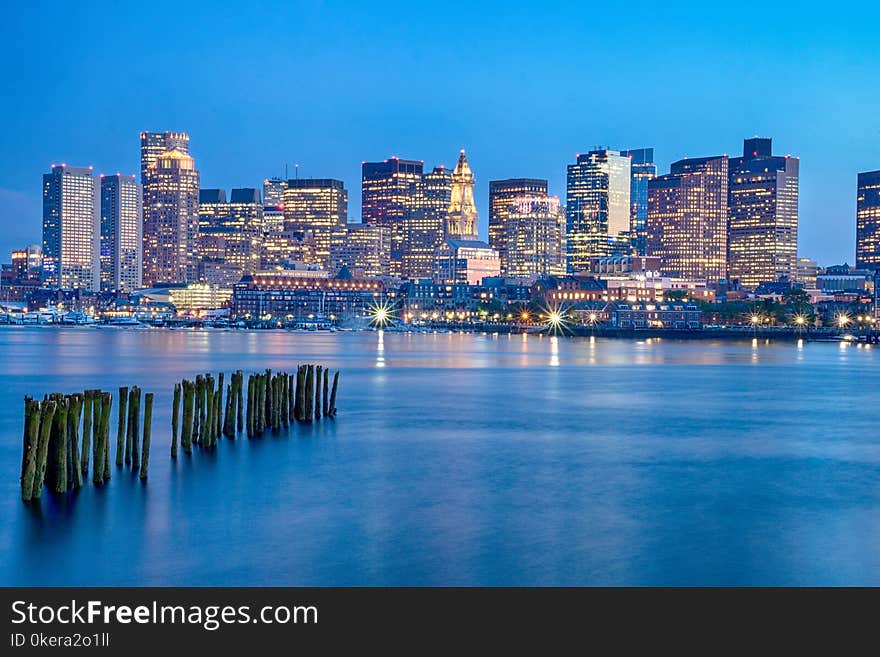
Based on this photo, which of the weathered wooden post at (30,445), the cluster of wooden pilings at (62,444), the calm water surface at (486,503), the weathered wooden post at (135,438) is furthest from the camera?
the weathered wooden post at (135,438)

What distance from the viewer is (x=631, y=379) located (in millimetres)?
79875

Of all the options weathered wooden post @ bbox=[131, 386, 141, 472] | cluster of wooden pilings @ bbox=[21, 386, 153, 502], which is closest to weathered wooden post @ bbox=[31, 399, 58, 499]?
cluster of wooden pilings @ bbox=[21, 386, 153, 502]

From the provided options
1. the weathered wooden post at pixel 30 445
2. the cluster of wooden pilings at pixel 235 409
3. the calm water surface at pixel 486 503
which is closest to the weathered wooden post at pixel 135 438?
the calm water surface at pixel 486 503

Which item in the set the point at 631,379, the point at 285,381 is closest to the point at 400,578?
the point at 285,381

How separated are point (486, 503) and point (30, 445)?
10882 millimetres

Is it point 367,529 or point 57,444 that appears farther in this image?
point 57,444

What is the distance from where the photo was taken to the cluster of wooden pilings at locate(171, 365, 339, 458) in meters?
36.0

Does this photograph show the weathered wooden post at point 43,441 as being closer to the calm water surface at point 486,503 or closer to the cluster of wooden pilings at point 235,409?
the calm water surface at point 486,503

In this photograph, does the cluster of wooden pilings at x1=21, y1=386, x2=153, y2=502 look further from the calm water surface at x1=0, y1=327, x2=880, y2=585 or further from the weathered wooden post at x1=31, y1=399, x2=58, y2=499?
the calm water surface at x1=0, y1=327, x2=880, y2=585

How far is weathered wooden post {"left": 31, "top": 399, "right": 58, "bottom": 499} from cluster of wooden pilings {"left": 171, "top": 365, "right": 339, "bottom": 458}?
21.1ft

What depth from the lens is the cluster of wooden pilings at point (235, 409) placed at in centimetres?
3603

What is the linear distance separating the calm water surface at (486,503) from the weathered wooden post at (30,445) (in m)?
0.59
